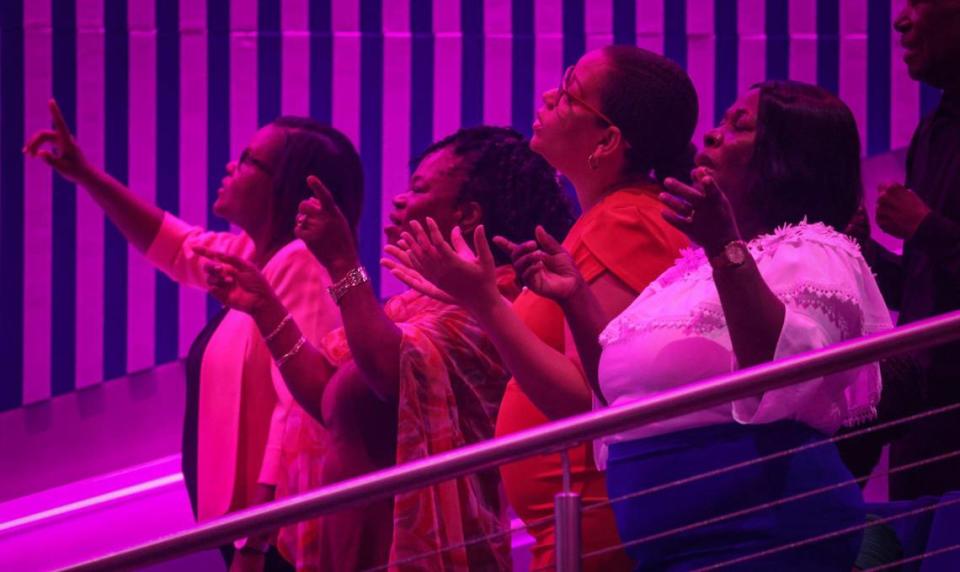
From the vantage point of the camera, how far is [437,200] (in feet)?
10.7

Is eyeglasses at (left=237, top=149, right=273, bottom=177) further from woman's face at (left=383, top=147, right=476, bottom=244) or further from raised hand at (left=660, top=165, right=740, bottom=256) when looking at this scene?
raised hand at (left=660, top=165, right=740, bottom=256)

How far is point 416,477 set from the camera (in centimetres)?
223

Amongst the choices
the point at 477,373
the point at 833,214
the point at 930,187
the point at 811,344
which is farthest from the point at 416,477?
the point at 930,187

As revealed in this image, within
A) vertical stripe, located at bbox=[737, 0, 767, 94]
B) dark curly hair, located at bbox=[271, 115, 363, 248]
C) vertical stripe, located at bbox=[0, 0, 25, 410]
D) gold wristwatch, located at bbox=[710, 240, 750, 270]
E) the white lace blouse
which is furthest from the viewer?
vertical stripe, located at bbox=[737, 0, 767, 94]

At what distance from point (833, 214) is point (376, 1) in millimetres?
2456

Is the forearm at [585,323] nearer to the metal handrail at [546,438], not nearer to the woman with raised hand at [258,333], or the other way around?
the metal handrail at [546,438]

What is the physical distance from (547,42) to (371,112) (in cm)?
55

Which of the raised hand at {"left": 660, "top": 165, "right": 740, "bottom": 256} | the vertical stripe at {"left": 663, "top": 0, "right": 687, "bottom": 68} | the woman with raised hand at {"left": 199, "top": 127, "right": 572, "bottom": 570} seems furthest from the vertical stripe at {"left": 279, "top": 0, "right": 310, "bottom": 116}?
the raised hand at {"left": 660, "top": 165, "right": 740, "bottom": 256}

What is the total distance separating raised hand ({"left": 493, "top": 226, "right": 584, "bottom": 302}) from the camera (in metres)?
2.47

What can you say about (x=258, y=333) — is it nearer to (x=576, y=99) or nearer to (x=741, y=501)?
(x=576, y=99)

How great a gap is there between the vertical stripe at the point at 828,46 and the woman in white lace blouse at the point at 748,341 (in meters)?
2.14

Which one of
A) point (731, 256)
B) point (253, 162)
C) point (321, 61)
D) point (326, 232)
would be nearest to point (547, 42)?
point (321, 61)

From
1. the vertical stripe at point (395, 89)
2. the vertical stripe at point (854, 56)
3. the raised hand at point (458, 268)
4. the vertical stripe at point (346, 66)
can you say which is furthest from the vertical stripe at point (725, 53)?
the raised hand at point (458, 268)

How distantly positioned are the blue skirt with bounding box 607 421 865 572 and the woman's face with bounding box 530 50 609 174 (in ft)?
2.48
